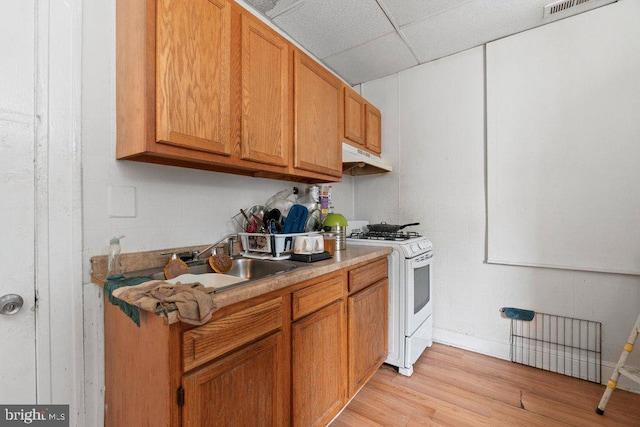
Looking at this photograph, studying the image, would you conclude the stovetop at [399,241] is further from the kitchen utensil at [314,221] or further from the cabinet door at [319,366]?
the cabinet door at [319,366]

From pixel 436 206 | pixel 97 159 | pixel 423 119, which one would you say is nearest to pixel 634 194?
pixel 436 206

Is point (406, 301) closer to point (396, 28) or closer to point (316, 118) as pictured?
point (316, 118)

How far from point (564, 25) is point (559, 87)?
439mm

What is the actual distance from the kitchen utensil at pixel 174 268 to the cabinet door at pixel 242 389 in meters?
0.48

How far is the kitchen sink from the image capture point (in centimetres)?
122

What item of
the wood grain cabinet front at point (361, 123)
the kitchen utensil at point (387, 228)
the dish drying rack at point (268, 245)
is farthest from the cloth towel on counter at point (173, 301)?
the kitchen utensil at point (387, 228)

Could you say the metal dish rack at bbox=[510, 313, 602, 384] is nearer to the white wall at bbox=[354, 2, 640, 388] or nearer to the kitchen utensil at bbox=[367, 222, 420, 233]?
the white wall at bbox=[354, 2, 640, 388]

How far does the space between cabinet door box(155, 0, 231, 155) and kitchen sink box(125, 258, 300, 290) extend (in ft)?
1.90

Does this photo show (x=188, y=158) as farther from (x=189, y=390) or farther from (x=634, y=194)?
(x=634, y=194)

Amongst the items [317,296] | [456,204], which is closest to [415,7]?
[456,204]

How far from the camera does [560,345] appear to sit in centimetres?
197

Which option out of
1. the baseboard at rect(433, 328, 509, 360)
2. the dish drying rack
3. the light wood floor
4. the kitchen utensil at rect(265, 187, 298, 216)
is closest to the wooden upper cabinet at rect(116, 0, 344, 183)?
the kitchen utensil at rect(265, 187, 298, 216)

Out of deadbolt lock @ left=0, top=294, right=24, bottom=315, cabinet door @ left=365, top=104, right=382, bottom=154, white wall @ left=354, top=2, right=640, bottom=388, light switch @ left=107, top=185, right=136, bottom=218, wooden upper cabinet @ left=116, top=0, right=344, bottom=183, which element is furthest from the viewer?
cabinet door @ left=365, top=104, right=382, bottom=154

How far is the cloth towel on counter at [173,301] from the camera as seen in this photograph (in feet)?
2.39
